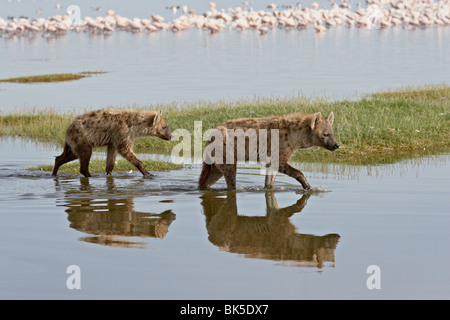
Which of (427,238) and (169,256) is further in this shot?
(427,238)

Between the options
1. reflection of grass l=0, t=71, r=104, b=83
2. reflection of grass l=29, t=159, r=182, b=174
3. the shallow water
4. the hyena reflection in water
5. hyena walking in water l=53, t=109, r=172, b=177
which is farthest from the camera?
reflection of grass l=0, t=71, r=104, b=83

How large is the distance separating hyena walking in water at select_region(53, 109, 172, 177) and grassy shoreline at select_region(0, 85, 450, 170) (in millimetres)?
3054

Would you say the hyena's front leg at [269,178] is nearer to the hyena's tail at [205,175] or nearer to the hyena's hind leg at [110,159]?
the hyena's tail at [205,175]

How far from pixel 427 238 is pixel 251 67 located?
1191 inches

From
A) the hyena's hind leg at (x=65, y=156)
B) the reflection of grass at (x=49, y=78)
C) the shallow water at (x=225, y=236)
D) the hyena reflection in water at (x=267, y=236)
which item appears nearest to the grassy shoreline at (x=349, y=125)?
the shallow water at (x=225, y=236)

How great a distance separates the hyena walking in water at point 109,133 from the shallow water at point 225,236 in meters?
0.33

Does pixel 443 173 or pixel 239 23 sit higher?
pixel 239 23

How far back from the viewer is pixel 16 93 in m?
27.3

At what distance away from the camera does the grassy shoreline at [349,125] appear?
50.5ft

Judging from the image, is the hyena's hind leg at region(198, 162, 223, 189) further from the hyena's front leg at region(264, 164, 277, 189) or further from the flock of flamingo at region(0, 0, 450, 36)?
the flock of flamingo at region(0, 0, 450, 36)

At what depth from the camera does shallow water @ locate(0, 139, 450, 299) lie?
7.16 m

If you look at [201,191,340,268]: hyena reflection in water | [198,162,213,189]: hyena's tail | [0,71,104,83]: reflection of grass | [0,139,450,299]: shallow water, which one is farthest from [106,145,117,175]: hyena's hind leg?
[0,71,104,83]: reflection of grass

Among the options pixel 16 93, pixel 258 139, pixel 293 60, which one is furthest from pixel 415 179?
pixel 293 60

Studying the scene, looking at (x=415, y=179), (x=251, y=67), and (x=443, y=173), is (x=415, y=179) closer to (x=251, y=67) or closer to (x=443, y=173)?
(x=443, y=173)
